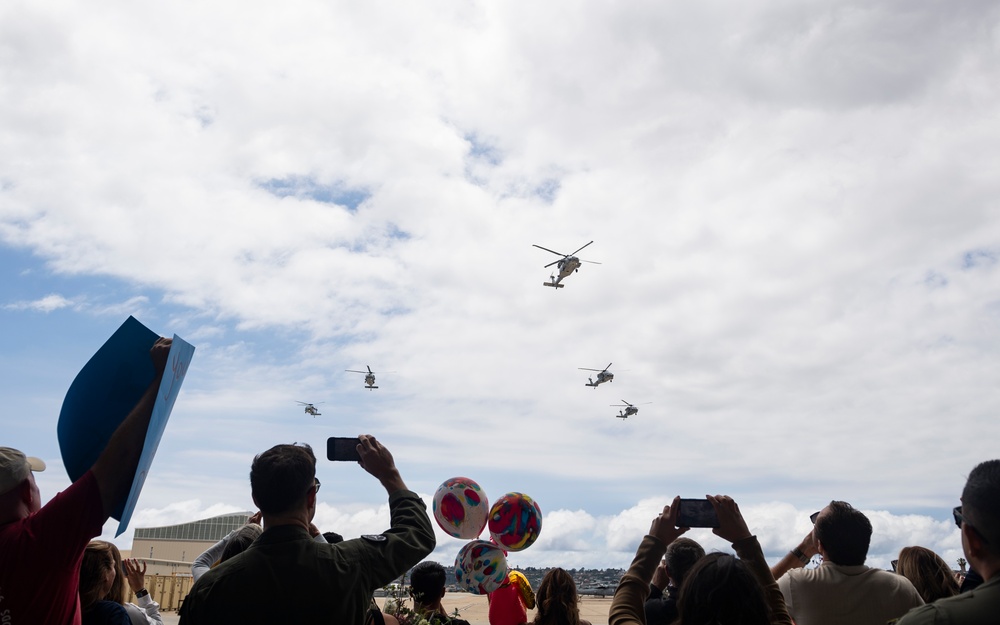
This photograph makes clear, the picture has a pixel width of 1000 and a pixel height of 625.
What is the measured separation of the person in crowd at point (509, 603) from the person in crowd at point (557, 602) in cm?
146

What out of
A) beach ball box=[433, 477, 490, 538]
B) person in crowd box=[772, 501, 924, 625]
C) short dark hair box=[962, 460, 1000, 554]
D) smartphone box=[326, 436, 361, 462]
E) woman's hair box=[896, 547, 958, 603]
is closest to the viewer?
short dark hair box=[962, 460, 1000, 554]

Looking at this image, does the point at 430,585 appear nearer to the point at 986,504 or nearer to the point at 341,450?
the point at 341,450

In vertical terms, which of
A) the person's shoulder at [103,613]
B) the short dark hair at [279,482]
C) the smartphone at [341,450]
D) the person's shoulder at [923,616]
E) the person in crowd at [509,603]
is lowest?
the person in crowd at [509,603]

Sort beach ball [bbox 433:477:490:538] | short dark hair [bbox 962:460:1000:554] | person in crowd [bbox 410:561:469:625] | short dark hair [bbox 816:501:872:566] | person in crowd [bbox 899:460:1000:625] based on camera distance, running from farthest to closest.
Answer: beach ball [bbox 433:477:490:538]
person in crowd [bbox 410:561:469:625]
short dark hair [bbox 816:501:872:566]
short dark hair [bbox 962:460:1000:554]
person in crowd [bbox 899:460:1000:625]

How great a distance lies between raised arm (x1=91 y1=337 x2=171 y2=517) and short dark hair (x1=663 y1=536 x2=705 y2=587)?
10.4ft

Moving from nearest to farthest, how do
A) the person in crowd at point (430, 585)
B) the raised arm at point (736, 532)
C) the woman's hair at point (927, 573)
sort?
the raised arm at point (736, 532)
the woman's hair at point (927, 573)
the person in crowd at point (430, 585)

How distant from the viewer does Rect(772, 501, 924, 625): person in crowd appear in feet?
14.9

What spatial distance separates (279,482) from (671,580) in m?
2.87

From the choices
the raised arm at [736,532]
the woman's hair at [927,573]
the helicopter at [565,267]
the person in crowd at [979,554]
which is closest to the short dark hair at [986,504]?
the person in crowd at [979,554]

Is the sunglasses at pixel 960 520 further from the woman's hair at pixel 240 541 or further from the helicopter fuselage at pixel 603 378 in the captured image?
the helicopter fuselage at pixel 603 378

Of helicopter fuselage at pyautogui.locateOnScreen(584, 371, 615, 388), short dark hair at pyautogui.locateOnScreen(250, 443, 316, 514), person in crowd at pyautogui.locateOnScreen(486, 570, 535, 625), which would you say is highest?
helicopter fuselage at pyautogui.locateOnScreen(584, 371, 615, 388)

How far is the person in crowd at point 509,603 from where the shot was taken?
7.51 metres

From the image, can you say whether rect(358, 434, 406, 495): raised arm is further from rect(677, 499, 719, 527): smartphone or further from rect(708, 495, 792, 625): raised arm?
rect(708, 495, 792, 625): raised arm

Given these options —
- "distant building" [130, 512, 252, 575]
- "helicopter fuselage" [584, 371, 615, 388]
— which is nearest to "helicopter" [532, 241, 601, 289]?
"helicopter fuselage" [584, 371, 615, 388]
